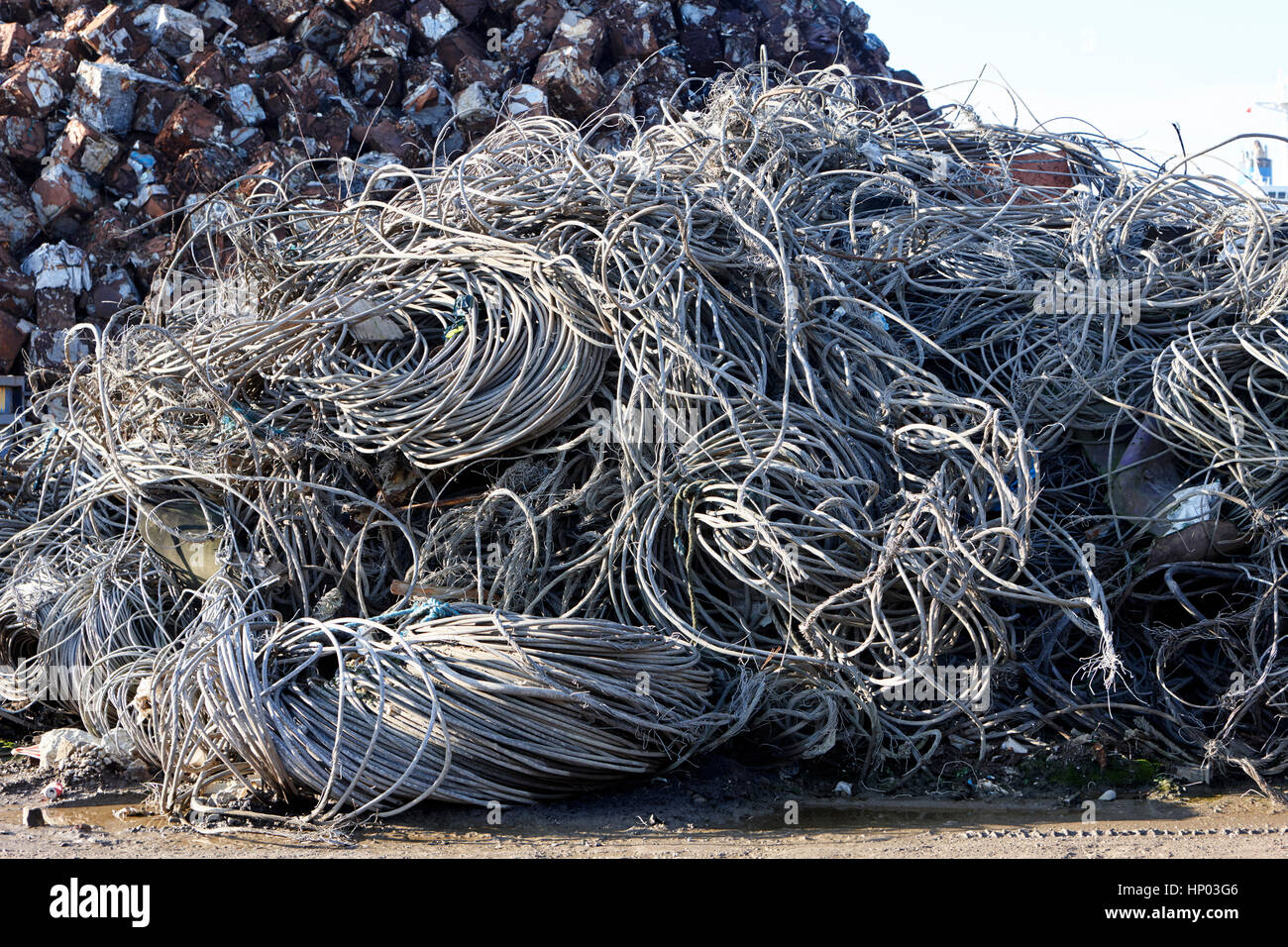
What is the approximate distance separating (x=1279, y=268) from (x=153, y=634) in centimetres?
473

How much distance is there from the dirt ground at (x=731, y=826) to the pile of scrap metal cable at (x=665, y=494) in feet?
0.38

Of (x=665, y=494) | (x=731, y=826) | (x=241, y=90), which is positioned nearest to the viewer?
(x=731, y=826)

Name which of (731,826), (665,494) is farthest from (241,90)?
(731,826)

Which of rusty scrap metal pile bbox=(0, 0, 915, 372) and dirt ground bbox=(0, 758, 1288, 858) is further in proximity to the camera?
rusty scrap metal pile bbox=(0, 0, 915, 372)

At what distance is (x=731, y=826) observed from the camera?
343 cm

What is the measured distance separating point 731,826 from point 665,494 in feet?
3.96

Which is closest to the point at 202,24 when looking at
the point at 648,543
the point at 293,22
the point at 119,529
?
the point at 293,22

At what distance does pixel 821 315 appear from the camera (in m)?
4.41

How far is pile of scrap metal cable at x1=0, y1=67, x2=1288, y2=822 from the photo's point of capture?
354 cm

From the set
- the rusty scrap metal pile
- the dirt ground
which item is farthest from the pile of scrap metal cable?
the rusty scrap metal pile

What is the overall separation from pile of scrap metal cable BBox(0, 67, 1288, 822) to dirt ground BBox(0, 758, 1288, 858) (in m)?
0.12

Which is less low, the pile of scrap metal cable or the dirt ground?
the pile of scrap metal cable

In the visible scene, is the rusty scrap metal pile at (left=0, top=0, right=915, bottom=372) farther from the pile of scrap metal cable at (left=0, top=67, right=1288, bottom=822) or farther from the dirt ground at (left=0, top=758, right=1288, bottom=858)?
→ the dirt ground at (left=0, top=758, right=1288, bottom=858)

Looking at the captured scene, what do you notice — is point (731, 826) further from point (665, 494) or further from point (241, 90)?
point (241, 90)
